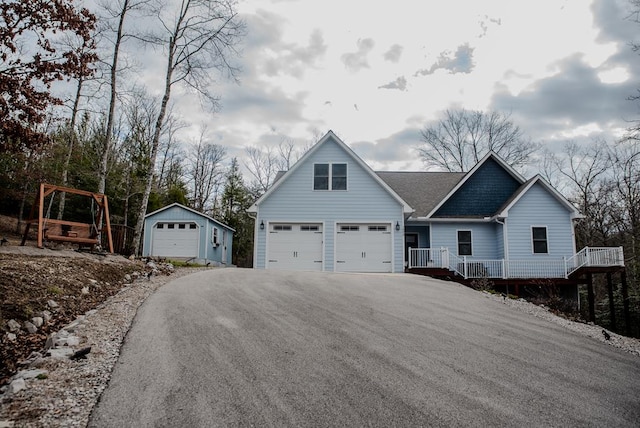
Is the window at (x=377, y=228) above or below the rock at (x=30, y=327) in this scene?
above

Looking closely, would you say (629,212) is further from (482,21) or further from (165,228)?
(165,228)

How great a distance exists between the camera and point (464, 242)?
17578mm

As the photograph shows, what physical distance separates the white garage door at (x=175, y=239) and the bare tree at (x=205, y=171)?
1254 centimetres

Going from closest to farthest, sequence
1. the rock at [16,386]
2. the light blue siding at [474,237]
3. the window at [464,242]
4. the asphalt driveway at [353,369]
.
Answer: the rock at [16,386], the asphalt driveway at [353,369], the light blue siding at [474,237], the window at [464,242]

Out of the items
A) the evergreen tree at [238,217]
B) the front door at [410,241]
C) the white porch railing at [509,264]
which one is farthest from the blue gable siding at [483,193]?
the evergreen tree at [238,217]

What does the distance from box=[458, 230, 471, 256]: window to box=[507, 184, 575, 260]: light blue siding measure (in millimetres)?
1688

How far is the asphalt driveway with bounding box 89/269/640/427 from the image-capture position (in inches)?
142

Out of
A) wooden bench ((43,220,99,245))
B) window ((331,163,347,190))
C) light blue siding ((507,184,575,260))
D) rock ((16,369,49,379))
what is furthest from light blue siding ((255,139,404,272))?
rock ((16,369,49,379))

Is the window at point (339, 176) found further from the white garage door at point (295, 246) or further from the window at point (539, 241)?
the window at point (539, 241)

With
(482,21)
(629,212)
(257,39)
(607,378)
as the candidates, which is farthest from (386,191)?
(629,212)

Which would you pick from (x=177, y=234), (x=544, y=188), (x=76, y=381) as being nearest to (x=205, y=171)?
(x=177, y=234)

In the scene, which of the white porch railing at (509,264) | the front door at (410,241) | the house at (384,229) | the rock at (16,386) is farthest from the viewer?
the front door at (410,241)

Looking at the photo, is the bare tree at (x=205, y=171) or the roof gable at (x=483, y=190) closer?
the roof gable at (x=483, y=190)

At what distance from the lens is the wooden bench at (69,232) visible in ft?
34.1
